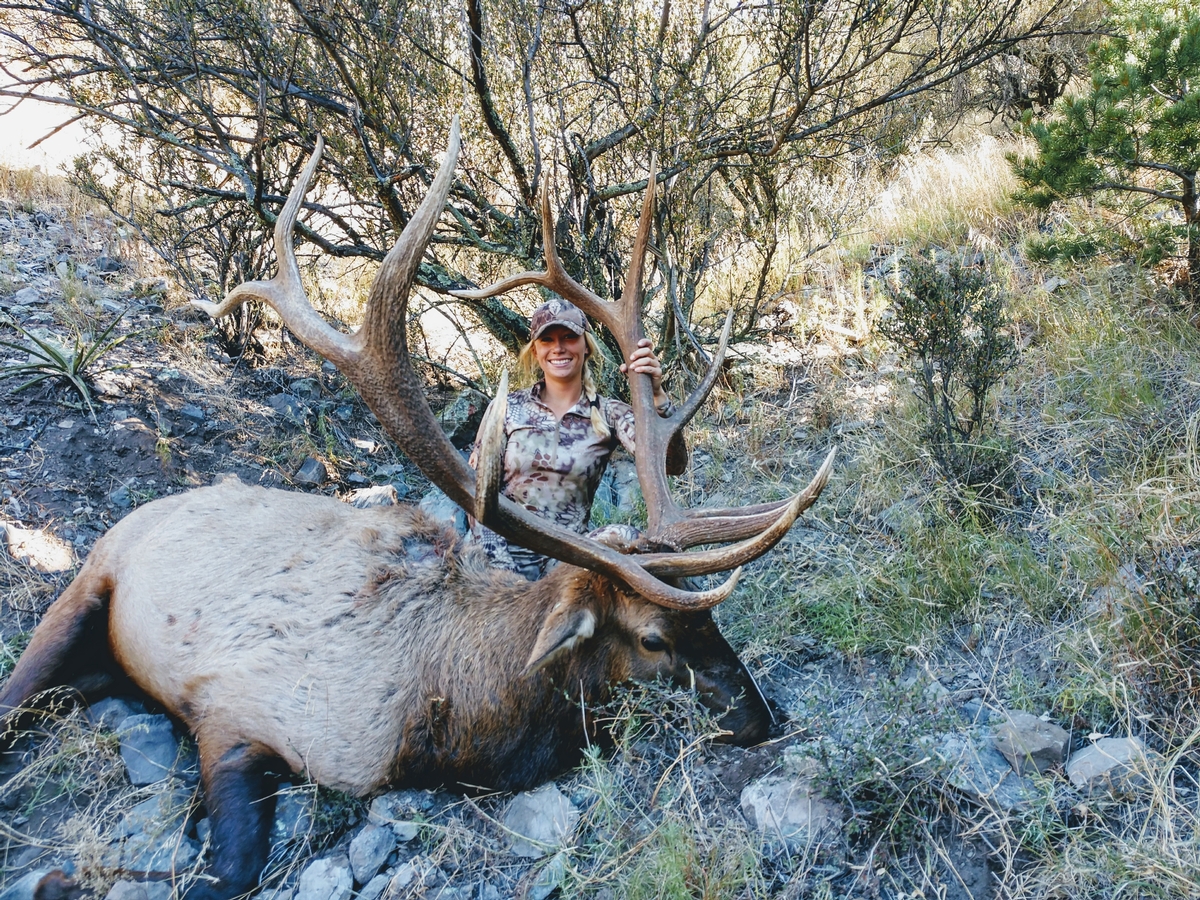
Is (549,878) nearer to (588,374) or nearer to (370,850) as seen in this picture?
(370,850)

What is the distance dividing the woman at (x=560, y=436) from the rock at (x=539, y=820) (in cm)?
132

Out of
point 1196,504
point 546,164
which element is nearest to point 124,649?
point 546,164

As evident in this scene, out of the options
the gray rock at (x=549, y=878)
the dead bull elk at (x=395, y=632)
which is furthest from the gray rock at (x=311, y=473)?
the gray rock at (x=549, y=878)

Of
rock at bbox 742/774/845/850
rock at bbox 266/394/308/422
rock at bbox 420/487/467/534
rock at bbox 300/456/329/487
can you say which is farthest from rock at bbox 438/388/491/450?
rock at bbox 742/774/845/850

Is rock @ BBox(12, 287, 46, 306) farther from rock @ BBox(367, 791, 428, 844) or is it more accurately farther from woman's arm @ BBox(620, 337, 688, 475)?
rock @ BBox(367, 791, 428, 844)

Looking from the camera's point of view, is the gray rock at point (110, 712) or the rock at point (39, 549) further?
the rock at point (39, 549)

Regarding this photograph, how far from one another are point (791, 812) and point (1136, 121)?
155 inches

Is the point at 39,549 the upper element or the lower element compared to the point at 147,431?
lower

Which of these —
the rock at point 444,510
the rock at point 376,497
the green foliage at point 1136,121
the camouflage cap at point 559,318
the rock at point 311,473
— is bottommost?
the rock at point 444,510

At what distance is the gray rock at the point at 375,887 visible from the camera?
99.3 inches

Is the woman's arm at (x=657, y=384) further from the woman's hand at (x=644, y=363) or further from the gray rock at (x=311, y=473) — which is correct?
the gray rock at (x=311, y=473)

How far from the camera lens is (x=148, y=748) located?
10.1 ft

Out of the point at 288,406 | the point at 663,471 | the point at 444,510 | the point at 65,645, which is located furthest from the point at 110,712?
the point at 288,406

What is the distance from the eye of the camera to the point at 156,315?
6.17 metres
